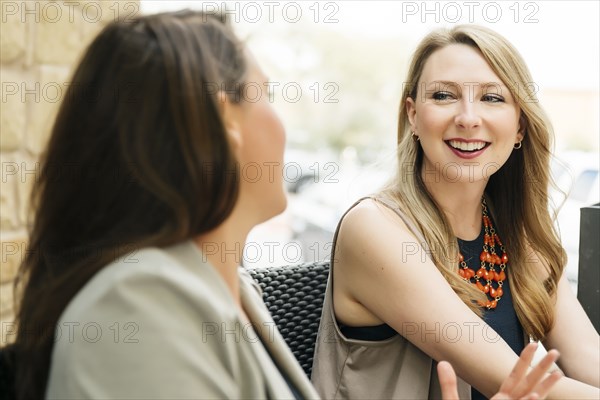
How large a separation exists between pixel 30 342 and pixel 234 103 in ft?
1.34

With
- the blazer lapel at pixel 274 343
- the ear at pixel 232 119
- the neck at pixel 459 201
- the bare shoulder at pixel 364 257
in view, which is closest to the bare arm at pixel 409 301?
the bare shoulder at pixel 364 257

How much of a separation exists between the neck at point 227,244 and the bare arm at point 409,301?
53 cm

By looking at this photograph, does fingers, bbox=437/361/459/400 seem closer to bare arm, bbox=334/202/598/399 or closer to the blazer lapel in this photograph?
the blazer lapel

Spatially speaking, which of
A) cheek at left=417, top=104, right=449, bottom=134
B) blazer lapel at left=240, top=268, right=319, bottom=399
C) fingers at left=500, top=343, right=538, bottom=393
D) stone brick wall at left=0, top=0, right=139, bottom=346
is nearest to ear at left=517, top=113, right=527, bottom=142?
cheek at left=417, top=104, right=449, bottom=134

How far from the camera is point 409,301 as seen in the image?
5.01 ft

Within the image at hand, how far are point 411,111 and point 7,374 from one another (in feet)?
3.94

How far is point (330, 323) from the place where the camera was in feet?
5.27

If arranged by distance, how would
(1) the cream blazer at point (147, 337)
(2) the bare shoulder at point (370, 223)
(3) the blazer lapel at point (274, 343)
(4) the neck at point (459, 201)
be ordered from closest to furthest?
1. (1) the cream blazer at point (147, 337)
2. (3) the blazer lapel at point (274, 343)
3. (2) the bare shoulder at point (370, 223)
4. (4) the neck at point (459, 201)

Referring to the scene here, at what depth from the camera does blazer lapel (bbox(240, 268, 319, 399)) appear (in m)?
1.09

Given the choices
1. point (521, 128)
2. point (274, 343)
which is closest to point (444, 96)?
point (521, 128)

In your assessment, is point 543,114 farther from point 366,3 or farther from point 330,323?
point 366,3

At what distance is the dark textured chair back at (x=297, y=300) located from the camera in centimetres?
157

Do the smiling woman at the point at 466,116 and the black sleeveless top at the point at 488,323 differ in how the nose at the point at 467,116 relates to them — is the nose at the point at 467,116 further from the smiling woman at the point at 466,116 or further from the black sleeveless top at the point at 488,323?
the black sleeveless top at the point at 488,323

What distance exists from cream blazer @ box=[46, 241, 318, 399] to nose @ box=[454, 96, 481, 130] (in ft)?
3.12
